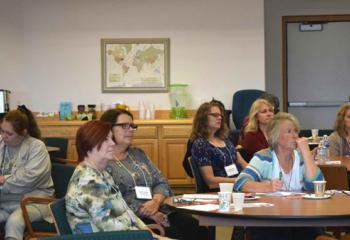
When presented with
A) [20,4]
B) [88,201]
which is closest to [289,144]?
[88,201]

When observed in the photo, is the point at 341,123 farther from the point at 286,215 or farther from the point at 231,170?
the point at 286,215

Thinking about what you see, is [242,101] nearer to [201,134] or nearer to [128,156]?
[201,134]

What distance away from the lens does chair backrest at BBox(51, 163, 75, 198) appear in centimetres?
423

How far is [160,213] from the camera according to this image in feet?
12.5

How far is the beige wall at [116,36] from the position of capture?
28.3 ft

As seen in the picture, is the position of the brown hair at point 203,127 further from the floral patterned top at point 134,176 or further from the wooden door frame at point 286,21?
the wooden door frame at point 286,21

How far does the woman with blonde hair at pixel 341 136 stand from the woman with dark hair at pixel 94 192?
10.1 ft

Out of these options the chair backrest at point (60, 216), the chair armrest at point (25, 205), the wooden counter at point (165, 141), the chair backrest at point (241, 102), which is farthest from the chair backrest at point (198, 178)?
the chair backrest at point (241, 102)

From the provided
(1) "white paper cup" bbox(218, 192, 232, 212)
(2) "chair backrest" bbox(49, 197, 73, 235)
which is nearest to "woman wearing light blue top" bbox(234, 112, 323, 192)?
(1) "white paper cup" bbox(218, 192, 232, 212)

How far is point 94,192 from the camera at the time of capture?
2.78 metres

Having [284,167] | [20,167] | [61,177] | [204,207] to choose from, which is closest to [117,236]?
[204,207]

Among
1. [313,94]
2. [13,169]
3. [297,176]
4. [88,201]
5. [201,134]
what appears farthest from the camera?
[313,94]

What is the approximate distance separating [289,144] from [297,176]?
0.66 ft

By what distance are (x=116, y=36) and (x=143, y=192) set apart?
205 inches
